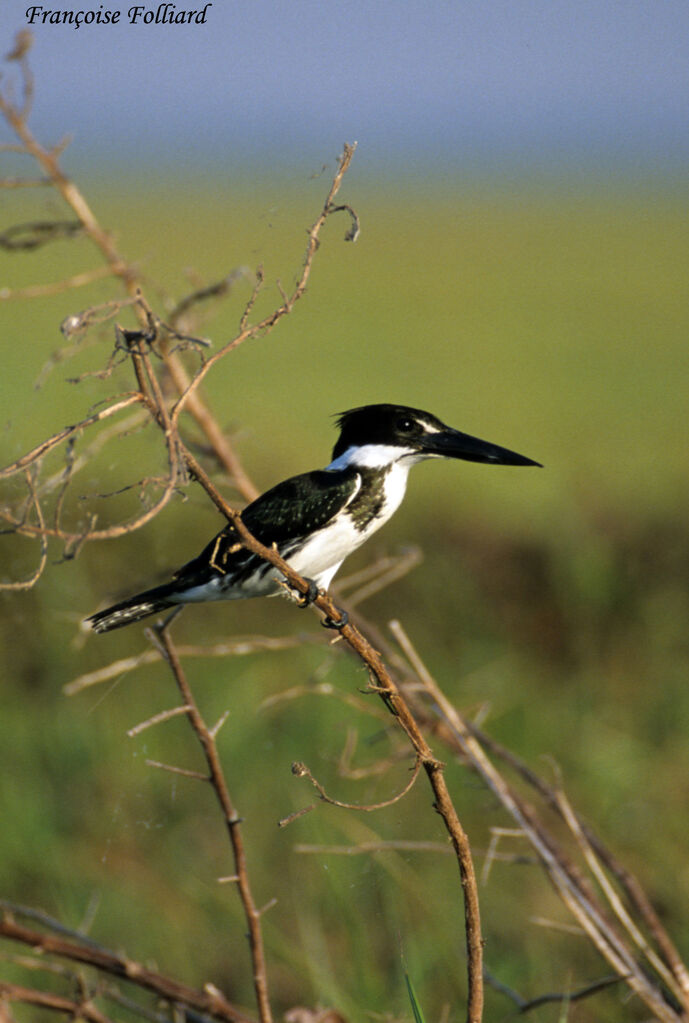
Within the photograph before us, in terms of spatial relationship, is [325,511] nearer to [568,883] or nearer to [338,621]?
[338,621]

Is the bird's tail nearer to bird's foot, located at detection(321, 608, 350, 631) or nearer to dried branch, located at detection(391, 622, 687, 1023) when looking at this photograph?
bird's foot, located at detection(321, 608, 350, 631)

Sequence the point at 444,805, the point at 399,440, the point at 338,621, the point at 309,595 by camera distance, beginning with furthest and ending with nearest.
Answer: the point at 399,440, the point at 309,595, the point at 338,621, the point at 444,805

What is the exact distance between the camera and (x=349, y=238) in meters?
1.27

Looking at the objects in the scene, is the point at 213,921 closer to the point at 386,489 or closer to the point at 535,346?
the point at 386,489

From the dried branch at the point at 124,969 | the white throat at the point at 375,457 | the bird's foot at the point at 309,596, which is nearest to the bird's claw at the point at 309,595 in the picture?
the bird's foot at the point at 309,596

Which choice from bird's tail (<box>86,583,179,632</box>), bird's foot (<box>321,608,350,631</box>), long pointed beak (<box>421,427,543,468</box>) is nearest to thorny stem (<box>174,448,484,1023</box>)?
bird's foot (<box>321,608,350,631</box>)

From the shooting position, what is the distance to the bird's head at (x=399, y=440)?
1.67 metres

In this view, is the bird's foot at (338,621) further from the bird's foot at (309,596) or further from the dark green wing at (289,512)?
the dark green wing at (289,512)

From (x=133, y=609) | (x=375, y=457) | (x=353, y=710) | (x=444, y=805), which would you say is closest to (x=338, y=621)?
(x=444, y=805)

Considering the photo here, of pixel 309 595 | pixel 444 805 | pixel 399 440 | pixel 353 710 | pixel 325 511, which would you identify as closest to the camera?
pixel 444 805

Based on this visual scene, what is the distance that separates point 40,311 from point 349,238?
497 inches

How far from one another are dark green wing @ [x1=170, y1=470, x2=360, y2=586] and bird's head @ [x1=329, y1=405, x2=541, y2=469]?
0.05m

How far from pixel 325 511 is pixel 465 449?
1.17 ft

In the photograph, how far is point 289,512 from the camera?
75.3 inches
